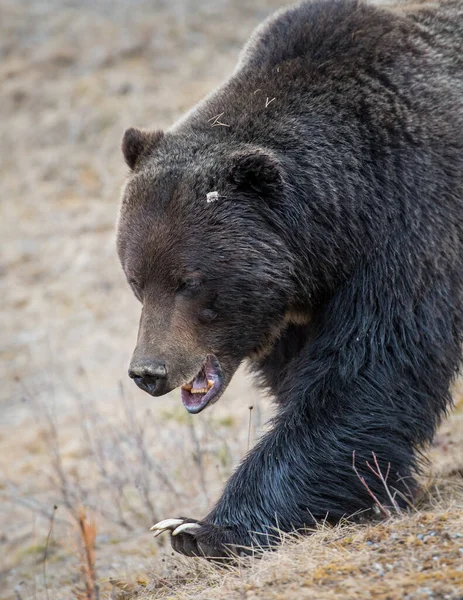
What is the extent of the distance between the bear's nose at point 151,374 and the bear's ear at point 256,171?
1.12 m

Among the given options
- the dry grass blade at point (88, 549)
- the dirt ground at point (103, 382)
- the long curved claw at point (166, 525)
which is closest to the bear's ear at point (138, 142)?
the dirt ground at point (103, 382)

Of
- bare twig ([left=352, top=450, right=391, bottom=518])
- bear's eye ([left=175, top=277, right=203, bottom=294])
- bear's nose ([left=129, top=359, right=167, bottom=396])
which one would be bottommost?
bare twig ([left=352, top=450, right=391, bottom=518])

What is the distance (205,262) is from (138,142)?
105cm

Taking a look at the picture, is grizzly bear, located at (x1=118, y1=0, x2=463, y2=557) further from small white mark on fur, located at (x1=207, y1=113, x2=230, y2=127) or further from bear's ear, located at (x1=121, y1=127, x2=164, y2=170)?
bear's ear, located at (x1=121, y1=127, x2=164, y2=170)

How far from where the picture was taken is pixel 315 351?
5.13 metres

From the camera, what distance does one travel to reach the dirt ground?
4273 mm

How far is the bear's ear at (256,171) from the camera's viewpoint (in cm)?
486

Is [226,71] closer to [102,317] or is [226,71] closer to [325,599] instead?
[102,317]

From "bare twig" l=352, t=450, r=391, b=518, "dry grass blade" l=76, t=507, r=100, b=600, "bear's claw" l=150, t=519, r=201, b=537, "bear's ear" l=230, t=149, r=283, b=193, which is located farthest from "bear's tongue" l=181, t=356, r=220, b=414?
"dry grass blade" l=76, t=507, r=100, b=600

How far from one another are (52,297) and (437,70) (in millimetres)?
8214

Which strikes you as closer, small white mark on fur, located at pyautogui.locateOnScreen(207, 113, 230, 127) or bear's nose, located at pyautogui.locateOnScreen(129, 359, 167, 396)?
bear's nose, located at pyautogui.locateOnScreen(129, 359, 167, 396)

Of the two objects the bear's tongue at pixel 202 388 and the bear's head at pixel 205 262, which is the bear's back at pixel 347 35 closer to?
the bear's head at pixel 205 262

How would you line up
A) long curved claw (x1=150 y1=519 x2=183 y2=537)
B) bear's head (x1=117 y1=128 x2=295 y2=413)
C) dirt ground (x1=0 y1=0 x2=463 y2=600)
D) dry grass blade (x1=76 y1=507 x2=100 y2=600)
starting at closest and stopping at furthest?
dry grass blade (x1=76 y1=507 x2=100 y2=600)
dirt ground (x1=0 y1=0 x2=463 y2=600)
long curved claw (x1=150 y1=519 x2=183 y2=537)
bear's head (x1=117 y1=128 x2=295 y2=413)

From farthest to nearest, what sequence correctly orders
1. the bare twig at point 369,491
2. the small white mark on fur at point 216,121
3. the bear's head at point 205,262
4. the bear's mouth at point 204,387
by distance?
the small white mark on fur at point 216,121 < the bear's mouth at point 204,387 < the bear's head at point 205,262 < the bare twig at point 369,491
